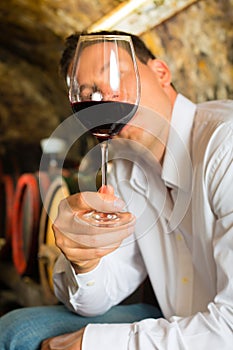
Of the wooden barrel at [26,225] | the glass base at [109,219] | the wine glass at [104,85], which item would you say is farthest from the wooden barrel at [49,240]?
the wine glass at [104,85]

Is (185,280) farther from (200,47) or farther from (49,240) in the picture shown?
(49,240)

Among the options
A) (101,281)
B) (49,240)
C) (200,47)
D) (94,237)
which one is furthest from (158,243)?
(49,240)

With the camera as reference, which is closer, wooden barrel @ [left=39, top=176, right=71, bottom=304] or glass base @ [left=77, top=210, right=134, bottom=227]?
glass base @ [left=77, top=210, right=134, bottom=227]

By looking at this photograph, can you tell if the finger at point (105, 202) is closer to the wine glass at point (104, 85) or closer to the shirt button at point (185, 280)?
the wine glass at point (104, 85)

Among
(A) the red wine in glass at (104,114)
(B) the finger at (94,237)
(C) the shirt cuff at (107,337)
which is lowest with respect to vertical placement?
(C) the shirt cuff at (107,337)

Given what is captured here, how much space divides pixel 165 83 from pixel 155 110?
0.55ft

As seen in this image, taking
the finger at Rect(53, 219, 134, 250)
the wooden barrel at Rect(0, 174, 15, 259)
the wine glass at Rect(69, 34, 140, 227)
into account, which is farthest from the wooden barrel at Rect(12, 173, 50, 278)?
the wine glass at Rect(69, 34, 140, 227)

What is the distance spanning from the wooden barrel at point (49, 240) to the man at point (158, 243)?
1.31 meters

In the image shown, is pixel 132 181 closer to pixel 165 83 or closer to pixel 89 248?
pixel 165 83

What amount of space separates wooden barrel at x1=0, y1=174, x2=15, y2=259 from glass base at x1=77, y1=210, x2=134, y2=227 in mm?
3320

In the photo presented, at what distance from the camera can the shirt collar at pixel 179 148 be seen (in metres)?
1.93

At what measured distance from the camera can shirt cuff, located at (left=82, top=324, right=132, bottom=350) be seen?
1.73 metres

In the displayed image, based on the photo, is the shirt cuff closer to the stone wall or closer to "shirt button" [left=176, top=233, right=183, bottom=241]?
"shirt button" [left=176, top=233, right=183, bottom=241]

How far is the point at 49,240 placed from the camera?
3.83 m
